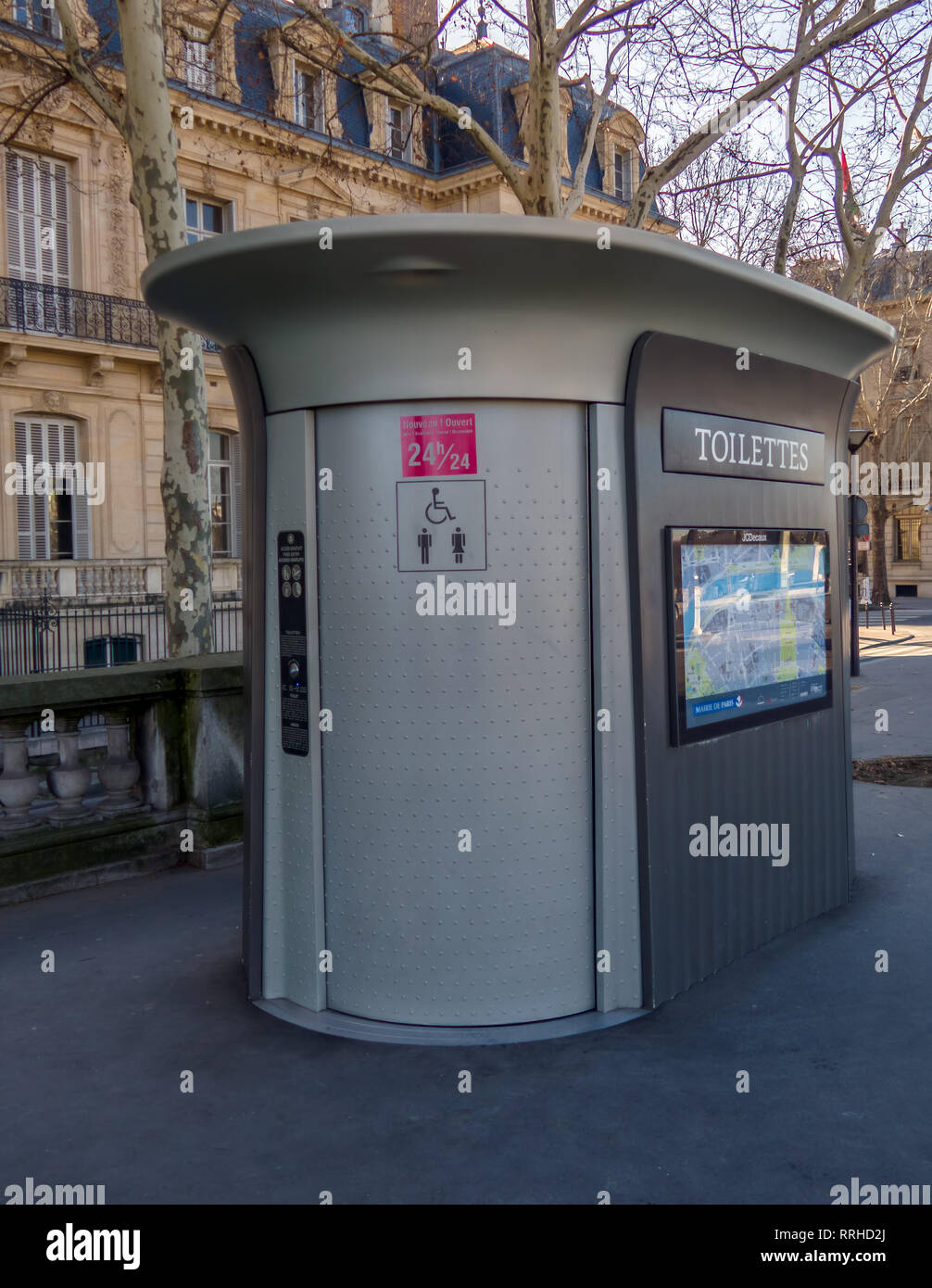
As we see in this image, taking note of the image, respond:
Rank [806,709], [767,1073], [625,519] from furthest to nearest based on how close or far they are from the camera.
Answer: [806,709] < [625,519] < [767,1073]

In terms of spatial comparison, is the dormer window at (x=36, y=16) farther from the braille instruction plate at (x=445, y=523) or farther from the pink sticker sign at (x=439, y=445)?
the braille instruction plate at (x=445, y=523)

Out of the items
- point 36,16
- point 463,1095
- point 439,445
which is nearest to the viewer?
point 463,1095

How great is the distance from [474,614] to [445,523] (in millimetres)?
346

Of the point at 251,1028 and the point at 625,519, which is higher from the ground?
the point at 625,519

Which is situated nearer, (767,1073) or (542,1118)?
(542,1118)

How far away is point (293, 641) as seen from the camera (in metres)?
4.38

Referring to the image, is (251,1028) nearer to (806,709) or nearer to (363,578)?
(363,578)

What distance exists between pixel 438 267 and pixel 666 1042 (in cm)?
278

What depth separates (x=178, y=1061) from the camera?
3.85 meters

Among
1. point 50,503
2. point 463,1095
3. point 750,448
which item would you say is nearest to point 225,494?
point 50,503

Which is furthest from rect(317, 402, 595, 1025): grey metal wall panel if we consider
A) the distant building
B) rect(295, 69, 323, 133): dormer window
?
the distant building

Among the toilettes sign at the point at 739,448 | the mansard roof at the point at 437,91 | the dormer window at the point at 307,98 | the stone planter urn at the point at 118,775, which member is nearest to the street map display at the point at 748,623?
the toilettes sign at the point at 739,448

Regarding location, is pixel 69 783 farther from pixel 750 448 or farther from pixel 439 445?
pixel 750 448
